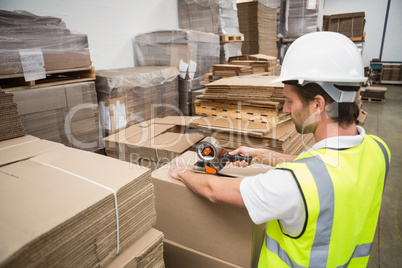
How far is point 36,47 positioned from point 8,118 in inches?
49.6

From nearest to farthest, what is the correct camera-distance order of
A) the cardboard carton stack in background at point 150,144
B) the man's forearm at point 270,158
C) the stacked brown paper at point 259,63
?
the man's forearm at point 270,158, the cardboard carton stack in background at point 150,144, the stacked brown paper at point 259,63

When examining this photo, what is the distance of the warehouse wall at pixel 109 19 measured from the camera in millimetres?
3723

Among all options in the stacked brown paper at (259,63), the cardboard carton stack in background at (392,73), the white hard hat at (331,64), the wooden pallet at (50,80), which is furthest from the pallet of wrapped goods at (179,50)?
the cardboard carton stack in background at (392,73)

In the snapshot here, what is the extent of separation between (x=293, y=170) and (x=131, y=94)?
304 cm

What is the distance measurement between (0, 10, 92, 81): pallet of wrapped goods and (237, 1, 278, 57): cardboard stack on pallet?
4.22 metres

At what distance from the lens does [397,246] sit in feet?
9.31

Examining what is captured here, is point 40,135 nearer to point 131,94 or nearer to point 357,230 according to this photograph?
point 131,94

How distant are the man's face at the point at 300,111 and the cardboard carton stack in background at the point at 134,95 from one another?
256cm

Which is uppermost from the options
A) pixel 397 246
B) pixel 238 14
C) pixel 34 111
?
pixel 238 14

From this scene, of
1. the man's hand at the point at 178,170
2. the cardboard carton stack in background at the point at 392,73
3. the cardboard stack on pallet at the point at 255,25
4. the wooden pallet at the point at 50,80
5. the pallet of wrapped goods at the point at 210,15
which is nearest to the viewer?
the man's hand at the point at 178,170

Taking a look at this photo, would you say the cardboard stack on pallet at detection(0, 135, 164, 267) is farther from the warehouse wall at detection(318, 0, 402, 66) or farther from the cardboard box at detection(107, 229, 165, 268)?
the warehouse wall at detection(318, 0, 402, 66)

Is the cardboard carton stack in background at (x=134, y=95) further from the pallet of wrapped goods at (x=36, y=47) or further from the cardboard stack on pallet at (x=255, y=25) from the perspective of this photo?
the cardboard stack on pallet at (x=255, y=25)

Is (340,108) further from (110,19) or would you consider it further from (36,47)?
(110,19)

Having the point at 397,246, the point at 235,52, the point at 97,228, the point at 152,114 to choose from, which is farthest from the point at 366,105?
the point at 97,228
